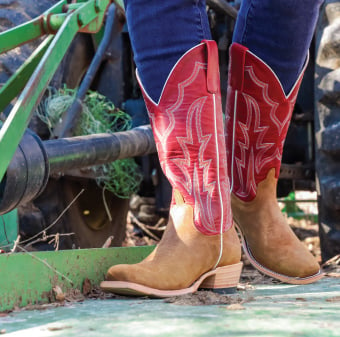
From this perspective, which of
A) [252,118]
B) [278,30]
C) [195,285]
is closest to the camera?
[195,285]

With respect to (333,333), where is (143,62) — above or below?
above

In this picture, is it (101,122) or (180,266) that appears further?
(101,122)

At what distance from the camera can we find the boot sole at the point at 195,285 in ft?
4.04

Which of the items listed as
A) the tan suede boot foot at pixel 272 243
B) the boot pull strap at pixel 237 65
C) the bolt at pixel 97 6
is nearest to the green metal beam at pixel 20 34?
the bolt at pixel 97 6

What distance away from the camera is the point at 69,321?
928 millimetres

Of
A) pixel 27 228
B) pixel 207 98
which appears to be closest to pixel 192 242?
pixel 207 98

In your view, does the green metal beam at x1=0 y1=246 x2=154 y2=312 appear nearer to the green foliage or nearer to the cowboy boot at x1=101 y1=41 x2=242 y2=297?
the cowboy boot at x1=101 y1=41 x2=242 y2=297

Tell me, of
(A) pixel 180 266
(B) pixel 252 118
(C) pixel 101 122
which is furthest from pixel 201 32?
(C) pixel 101 122

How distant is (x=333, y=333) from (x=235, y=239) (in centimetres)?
58

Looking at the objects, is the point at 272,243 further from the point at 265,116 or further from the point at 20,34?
the point at 20,34

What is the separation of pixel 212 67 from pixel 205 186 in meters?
0.24

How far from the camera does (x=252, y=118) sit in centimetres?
158

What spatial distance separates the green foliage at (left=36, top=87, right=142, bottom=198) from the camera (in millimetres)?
2348

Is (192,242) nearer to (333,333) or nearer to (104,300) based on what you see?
(104,300)
